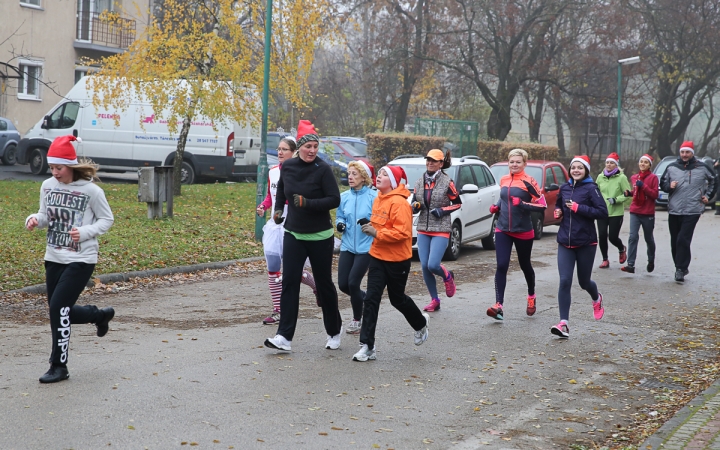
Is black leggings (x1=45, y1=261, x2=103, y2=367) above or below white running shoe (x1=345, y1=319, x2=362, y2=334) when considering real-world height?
above

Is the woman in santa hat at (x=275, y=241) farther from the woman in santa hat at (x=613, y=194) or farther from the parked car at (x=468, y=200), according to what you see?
the woman in santa hat at (x=613, y=194)

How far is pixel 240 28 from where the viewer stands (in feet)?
64.1

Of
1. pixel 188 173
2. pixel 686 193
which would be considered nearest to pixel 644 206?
pixel 686 193

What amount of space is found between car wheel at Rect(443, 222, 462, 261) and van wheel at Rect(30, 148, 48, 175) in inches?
591

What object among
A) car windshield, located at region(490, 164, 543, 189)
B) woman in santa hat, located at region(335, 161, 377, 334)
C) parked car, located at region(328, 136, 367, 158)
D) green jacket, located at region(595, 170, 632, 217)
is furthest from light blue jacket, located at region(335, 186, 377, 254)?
parked car, located at region(328, 136, 367, 158)

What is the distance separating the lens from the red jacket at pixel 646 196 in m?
13.8

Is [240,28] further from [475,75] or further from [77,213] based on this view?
[475,75]

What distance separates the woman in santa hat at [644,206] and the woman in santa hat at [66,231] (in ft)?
31.4

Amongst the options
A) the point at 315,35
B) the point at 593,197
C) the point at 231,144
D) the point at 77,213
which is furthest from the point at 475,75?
the point at 77,213

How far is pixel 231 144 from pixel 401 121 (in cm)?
1527

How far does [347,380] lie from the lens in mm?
6738

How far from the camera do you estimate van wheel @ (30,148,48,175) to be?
25.6 m

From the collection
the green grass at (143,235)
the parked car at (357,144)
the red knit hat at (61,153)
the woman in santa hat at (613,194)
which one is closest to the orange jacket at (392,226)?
the red knit hat at (61,153)

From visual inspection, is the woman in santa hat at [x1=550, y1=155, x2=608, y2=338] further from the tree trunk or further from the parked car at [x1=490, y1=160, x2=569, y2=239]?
the tree trunk
